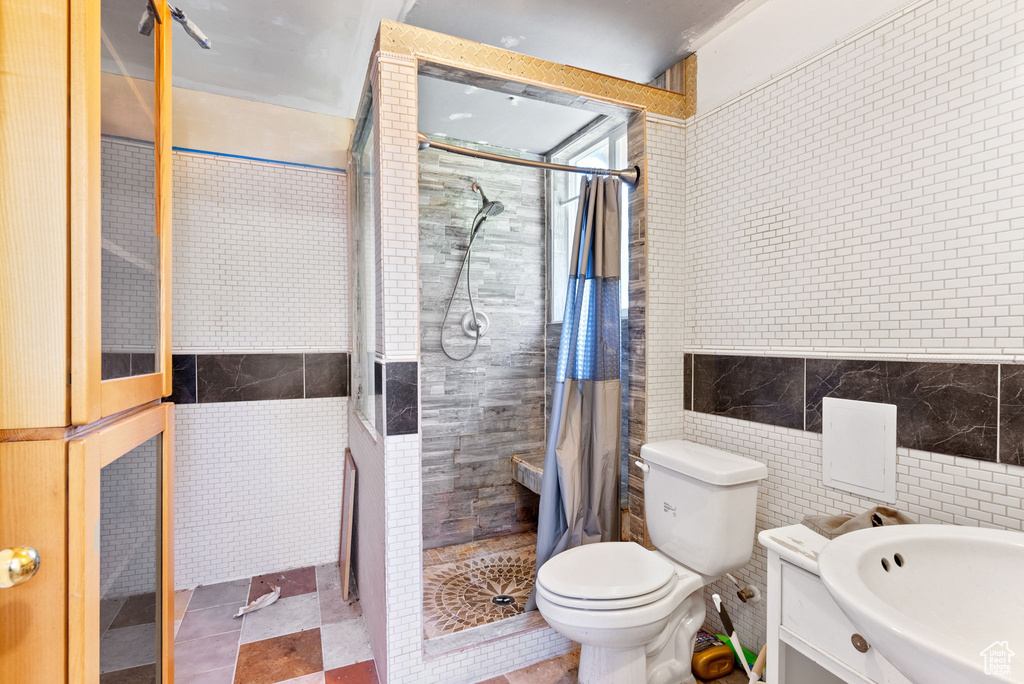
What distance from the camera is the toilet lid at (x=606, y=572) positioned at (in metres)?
1.46

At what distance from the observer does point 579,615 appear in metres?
1.42

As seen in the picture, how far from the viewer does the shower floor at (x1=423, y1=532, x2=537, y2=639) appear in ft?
6.56

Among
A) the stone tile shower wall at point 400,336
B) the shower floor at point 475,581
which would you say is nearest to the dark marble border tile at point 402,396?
the stone tile shower wall at point 400,336

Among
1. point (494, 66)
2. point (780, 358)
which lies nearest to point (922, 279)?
point (780, 358)

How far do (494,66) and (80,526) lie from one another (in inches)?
71.1

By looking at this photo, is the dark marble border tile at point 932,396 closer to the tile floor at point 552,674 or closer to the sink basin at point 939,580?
the sink basin at point 939,580

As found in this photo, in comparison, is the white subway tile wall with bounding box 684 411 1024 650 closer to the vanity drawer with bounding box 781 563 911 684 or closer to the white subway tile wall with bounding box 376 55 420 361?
the vanity drawer with bounding box 781 563 911 684

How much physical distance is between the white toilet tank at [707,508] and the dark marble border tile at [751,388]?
21cm

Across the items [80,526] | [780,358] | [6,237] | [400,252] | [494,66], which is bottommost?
[80,526]

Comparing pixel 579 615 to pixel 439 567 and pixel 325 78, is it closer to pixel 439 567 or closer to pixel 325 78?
pixel 439 567

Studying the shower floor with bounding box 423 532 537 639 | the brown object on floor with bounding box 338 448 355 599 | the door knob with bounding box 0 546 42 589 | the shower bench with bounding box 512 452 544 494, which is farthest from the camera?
the shower bench with bounding box 512 452 544 494

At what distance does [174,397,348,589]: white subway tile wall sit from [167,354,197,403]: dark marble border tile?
5cm

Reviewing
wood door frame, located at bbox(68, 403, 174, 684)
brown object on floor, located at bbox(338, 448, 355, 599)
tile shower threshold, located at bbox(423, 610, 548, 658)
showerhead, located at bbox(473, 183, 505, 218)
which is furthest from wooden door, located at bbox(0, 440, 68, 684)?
showerhead, located at bbox(473, 183, 505, 218)

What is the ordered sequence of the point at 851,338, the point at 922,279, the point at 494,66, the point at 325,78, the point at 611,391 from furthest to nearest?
1. the point at 325,78
2. the point at 611,391
3. the point at 494,66
4. the point at 851,338
5. the point at 922,279
